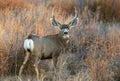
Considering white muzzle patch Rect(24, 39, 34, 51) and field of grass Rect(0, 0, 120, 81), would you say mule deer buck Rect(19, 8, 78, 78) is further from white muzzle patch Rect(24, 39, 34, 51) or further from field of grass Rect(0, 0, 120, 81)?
field of grass Rect(0, 0, 120, 81)

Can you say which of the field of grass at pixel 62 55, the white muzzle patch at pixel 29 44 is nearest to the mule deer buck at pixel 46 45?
the white muzzle patch at pixel 29 44

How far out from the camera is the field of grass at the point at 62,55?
724 centimetres

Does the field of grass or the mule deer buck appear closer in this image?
the mule deer buck

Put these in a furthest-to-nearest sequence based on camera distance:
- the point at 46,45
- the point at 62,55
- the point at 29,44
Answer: the point at 62,55, the point at 46,45, the point at 29,44

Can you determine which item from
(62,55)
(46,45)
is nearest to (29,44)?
(46,45)

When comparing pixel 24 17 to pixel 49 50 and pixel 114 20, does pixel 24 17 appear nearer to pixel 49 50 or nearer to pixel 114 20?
pixel 49 50

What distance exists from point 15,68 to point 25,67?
6.8 inches

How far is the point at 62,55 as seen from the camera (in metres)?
7.66

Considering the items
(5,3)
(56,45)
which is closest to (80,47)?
(56,45)

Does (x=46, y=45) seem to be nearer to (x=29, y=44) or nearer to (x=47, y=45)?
(x=47, y=45)

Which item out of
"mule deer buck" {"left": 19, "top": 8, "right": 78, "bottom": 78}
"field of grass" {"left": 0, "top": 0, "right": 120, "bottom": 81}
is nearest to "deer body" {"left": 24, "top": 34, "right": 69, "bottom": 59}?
"mule deer buck" {"left": 19, "top": 8, "right": 78, "bottom": 78}

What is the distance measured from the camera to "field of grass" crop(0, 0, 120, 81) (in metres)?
7.24

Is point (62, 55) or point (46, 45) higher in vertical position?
point (46, 45)

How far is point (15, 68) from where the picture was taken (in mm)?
7445
